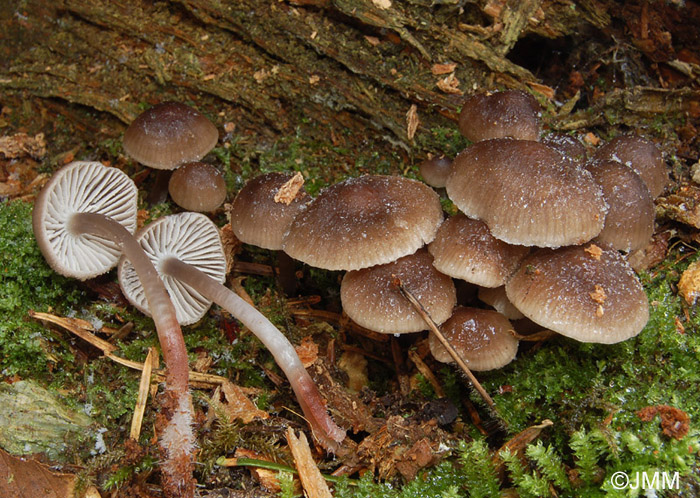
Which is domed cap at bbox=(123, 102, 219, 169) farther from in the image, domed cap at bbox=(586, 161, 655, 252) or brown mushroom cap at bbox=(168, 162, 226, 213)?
domed cap at bbox=(586, 161, 655, 252)

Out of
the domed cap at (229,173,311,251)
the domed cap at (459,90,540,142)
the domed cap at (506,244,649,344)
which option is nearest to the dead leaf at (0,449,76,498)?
the domed cap at (229,173,311,251)

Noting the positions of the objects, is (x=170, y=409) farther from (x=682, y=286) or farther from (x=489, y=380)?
(x=682, y=286)

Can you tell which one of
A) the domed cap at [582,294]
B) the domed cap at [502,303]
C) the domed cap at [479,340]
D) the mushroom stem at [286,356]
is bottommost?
the mushroom stem at [286,356]

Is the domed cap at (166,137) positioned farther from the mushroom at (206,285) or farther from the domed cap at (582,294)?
the domed cap at (582,294)

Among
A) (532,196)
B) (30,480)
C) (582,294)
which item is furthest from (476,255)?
(30,480)

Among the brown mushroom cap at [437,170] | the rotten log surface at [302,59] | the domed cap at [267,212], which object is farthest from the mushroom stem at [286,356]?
the rotten log surface at [302,59]

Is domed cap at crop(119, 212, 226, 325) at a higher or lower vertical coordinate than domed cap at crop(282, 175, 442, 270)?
lower
